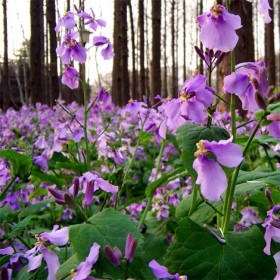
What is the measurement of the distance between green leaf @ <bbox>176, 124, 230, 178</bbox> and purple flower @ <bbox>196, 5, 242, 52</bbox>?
0.67 feet

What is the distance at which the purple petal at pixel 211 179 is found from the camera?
91 cm

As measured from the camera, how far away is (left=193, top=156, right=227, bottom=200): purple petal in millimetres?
908

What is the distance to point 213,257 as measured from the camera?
109 centimetres

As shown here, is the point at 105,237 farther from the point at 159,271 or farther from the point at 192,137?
the point at 192,137

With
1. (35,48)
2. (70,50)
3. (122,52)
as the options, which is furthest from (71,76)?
(122,52)

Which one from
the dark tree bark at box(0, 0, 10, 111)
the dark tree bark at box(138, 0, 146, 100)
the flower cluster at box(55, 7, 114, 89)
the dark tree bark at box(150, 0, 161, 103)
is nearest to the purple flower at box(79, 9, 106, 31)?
the flower cluster at box(55, 7, 114, 89)

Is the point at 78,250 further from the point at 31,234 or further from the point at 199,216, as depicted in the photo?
the point at 31,234

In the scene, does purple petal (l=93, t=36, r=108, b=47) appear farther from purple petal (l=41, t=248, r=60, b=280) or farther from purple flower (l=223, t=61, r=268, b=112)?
purple petal (l=41, t=248, r=60, b=280)

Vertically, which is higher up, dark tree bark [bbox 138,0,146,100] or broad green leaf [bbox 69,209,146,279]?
dark tree bark [bbox 138,0,146,100]

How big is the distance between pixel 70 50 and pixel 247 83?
80 centimetres

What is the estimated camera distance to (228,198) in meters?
1.17

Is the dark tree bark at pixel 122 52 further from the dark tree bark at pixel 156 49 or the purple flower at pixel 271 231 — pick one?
the purple flower at pixel 271 231

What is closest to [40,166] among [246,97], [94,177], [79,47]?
[79,47]

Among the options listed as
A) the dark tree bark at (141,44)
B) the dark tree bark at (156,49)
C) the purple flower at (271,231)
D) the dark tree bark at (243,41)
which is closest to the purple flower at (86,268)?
the purple flower at (271,231)
